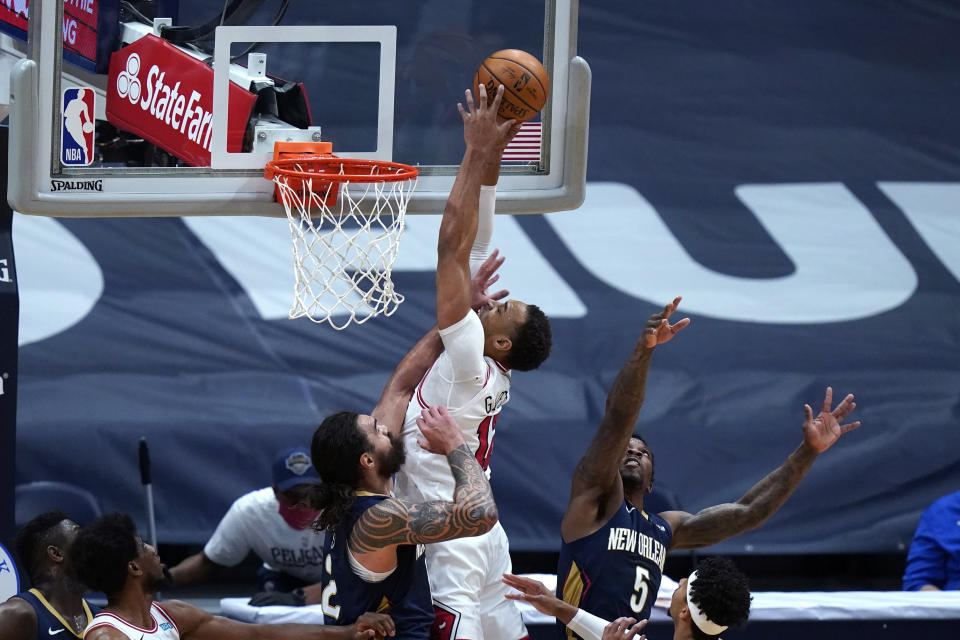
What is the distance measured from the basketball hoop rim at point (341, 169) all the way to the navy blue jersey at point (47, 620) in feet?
5.37

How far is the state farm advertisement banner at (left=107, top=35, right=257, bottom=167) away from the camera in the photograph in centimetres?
460

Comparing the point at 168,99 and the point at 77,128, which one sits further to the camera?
the point at 168,99

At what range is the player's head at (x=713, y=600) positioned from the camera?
4305mm

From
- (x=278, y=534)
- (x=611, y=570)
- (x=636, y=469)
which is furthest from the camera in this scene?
(x=278, y=534)

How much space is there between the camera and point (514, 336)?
4758mm

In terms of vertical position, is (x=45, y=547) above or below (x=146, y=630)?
above

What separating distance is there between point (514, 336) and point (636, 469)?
0.81 m

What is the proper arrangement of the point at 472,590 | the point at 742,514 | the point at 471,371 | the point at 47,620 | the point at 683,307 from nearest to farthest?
1. the point at 47,620
2. the point at 471,371
3. the point at 472,590
4. the point at 742,514
5. the point at 683,307

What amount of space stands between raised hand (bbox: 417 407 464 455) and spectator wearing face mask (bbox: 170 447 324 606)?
233cm

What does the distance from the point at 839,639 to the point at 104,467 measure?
4232mm

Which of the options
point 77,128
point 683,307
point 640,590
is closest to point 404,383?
point 640,590

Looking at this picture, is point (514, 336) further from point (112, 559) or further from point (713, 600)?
point (112, 559)

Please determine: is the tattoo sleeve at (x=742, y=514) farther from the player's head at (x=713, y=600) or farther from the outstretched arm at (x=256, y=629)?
the outstretched arm at (x=256, y=629)

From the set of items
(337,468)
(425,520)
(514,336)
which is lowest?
(425,520)
